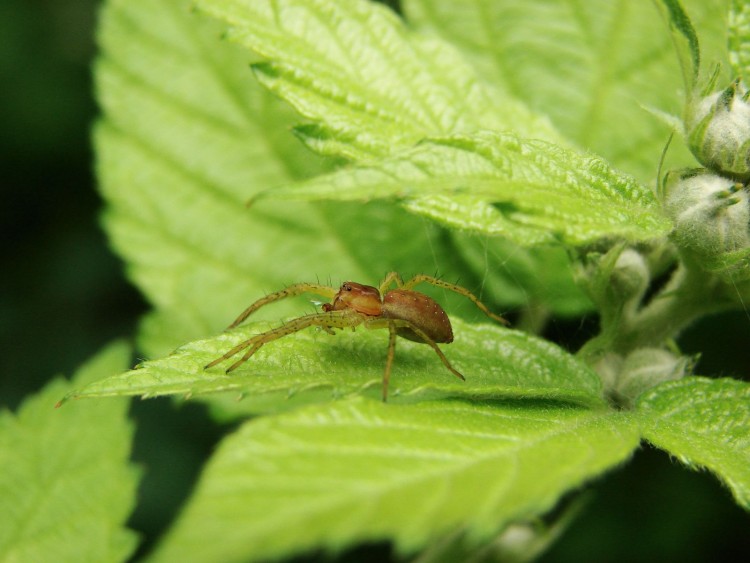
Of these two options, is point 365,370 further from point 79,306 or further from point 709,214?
point 79,306

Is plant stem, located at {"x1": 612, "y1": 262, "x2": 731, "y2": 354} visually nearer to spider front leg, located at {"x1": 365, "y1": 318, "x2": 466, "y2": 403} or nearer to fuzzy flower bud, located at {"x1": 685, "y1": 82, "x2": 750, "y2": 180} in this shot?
fuzzy flower bud, located at {"x1": 685, "y1": 82, "x2": 750, "y2": 180}

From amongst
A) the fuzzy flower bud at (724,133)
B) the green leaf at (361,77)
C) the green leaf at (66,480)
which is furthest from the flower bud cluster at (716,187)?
the green leaf at (66,480)

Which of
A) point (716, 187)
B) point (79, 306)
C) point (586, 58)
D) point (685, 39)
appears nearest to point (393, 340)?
point (716, 187)

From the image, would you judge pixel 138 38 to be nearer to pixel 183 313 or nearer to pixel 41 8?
pixel 183 313

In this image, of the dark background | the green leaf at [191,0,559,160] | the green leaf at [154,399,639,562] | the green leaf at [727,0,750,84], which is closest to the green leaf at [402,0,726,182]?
the green leaf at [191,0,559,160]

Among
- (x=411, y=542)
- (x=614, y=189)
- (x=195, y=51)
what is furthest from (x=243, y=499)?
(x=195, y=51)
